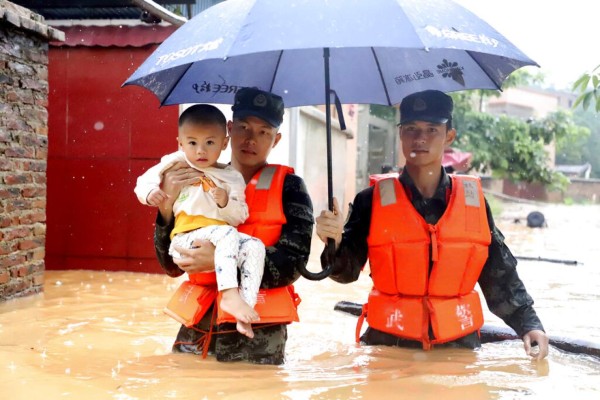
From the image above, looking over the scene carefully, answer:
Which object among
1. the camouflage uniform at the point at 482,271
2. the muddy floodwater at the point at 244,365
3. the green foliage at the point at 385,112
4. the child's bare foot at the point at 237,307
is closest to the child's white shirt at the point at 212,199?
the child's bare foot at the point at 237,307

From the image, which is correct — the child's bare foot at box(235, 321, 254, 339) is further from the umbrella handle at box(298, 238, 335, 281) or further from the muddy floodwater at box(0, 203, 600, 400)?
the umbrella handle at box(298, 238, 335, 281)

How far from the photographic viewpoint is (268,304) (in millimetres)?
3240

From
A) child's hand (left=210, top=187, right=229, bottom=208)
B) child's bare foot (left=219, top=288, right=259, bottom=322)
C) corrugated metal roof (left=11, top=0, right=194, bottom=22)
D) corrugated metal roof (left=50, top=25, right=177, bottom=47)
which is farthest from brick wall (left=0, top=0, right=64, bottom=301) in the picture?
child's bare foot (left=219, top=288, right=259, bottom=322)

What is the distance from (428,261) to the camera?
136 inches

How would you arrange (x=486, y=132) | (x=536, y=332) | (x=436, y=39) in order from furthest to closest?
(x=486, y=132)
(x=536, y=332)
(x=436, y=39)

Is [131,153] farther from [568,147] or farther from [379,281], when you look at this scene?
[568,147]

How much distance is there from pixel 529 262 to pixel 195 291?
8.29 metres

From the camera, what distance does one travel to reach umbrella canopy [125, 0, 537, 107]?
9.25 ft

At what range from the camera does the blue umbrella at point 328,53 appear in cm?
282

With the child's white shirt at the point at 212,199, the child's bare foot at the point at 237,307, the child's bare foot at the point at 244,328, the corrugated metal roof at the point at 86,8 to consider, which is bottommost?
the child's bare foot at the point at 244,328

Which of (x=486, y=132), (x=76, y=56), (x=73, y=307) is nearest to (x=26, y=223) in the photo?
(x=73, y=307)

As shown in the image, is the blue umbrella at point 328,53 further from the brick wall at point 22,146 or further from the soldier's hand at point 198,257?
the brick wall at point 22,146

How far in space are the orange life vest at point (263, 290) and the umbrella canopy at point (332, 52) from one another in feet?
2.00

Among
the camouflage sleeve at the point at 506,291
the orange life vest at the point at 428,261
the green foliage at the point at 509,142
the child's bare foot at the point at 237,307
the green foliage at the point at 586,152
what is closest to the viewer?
the child's bare foot at the point at 237,307
